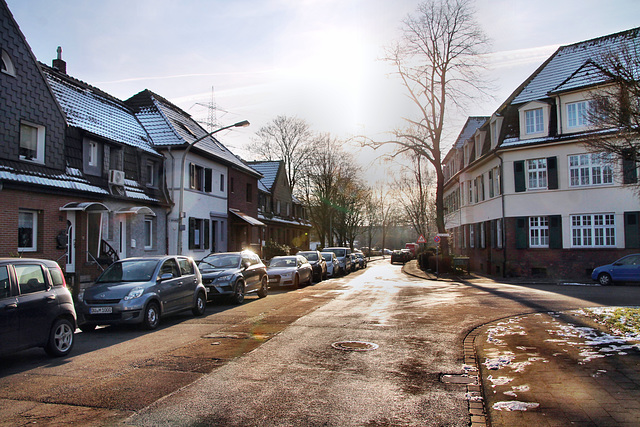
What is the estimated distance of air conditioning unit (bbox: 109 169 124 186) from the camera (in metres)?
20.0

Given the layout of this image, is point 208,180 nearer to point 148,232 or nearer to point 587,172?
point 148,232

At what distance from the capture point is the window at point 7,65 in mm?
15945

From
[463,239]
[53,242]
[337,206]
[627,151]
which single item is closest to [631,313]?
[627,151]

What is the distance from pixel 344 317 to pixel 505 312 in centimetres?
415

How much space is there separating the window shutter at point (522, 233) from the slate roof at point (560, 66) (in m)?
7.05

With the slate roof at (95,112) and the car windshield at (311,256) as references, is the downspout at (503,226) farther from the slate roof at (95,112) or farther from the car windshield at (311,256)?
the slate roof at (95,112)

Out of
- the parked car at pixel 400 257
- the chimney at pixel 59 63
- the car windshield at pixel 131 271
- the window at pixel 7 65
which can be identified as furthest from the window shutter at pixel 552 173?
the parked car at pixel 400 257

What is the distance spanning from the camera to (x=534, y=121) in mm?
28391

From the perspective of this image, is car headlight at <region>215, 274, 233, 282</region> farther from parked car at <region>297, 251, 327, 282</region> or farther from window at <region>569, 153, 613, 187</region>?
window at <region>569, 153, 613, 187</region>

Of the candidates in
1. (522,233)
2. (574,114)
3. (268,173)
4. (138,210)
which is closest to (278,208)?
(268,173)

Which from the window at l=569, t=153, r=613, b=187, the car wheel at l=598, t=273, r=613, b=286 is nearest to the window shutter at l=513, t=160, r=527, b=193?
the window at l=569, t=153, r=613, b=187

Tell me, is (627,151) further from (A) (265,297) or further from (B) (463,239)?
(B) (463,239)

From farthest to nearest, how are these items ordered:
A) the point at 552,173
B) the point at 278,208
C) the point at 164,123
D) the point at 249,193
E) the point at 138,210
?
1. the point at 278,208
2. the point at 249,193
3. the point at 552,173
4. the point at 164,123
5. the point at 138,210

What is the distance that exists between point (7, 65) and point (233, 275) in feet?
33.0
